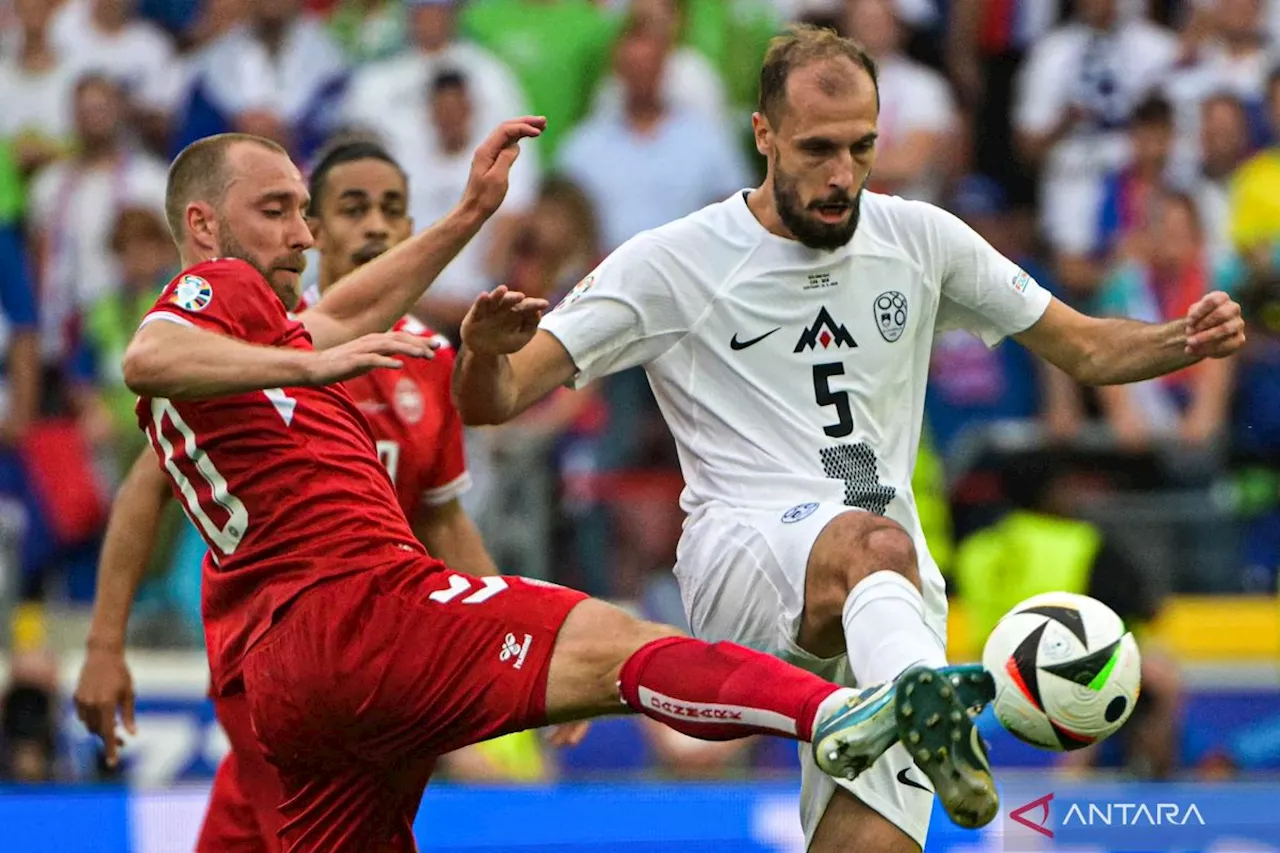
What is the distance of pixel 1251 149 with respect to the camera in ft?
38.0

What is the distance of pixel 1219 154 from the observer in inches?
455

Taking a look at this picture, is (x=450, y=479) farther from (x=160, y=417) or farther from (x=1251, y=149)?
(x=1251, y=149)

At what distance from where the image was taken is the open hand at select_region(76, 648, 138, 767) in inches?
252

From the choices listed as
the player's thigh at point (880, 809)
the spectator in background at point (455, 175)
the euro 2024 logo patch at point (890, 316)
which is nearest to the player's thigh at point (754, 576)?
the player's thigh at point (880, 809)

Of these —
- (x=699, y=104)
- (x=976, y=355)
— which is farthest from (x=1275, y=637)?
(x=699, y=104)

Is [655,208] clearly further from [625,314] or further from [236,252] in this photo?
[236,252]

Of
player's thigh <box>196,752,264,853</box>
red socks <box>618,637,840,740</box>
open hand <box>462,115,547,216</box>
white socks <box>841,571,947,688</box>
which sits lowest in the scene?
player's thigh <box>196,752,264,853</box>

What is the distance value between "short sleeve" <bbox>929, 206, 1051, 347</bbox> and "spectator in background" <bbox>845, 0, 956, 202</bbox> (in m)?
5.70

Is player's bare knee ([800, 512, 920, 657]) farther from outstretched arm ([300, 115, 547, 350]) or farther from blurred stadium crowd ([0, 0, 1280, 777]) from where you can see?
blurred stadium crowd ([0, 0, 1280, 777])

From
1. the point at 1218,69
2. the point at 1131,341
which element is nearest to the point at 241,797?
the point at 1131,341

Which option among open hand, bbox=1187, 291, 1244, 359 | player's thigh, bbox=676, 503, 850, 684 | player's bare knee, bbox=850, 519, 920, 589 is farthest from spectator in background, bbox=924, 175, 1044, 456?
player's bare knee, bbox=850, 519, 920, 589

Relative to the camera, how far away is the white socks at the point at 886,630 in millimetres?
4684

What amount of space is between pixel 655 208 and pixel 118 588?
18.7ft

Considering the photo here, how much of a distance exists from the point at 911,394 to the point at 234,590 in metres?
1.93
